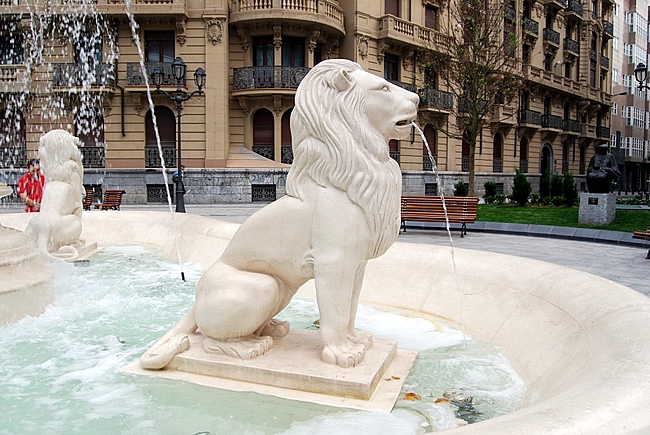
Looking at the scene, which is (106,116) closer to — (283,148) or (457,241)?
(283,148)

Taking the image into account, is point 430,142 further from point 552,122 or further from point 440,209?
point 440,209

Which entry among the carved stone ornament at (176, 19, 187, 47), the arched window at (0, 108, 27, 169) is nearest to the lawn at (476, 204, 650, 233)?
the carved stone ornament at (176, 19, 187, 47)

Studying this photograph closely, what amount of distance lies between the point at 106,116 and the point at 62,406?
72.7 feet

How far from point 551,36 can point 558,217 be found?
90.0ft

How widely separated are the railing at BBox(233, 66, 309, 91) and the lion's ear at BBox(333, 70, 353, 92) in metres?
20.5

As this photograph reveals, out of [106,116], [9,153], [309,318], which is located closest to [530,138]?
[106,116]

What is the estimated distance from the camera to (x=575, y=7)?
1501 inches

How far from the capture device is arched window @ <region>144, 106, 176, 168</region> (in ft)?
73.4

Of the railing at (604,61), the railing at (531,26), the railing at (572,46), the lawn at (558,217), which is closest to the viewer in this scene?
the lawn at (558,217)

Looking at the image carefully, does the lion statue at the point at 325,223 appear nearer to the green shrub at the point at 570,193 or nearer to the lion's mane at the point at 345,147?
the lion's mane at the point at 345,147

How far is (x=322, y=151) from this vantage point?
8.39ft

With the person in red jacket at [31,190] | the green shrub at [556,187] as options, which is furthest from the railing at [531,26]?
the person in red jacket at [31,190]

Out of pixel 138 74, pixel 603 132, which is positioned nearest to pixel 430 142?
pixel 138 74

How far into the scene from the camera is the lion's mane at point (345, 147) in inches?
99.6
